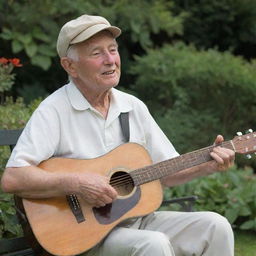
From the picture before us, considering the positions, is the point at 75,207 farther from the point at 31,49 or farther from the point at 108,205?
the point at 31,49

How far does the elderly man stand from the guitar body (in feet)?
0.16

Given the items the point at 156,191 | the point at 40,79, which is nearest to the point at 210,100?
the point at 40,79

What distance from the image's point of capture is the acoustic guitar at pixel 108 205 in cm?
330

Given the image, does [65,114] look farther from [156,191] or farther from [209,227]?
[209,227]

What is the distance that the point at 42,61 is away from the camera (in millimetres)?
7293

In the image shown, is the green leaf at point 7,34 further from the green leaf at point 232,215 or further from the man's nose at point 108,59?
the man's nose at point 108,59

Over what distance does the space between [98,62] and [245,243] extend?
242 centimetres

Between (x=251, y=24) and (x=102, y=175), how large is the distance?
22.2 feet

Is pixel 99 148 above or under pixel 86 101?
under

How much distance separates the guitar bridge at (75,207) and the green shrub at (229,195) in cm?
233

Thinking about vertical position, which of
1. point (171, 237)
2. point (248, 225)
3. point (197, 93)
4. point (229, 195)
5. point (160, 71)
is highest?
point (171, 237)

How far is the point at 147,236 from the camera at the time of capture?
10.7ft

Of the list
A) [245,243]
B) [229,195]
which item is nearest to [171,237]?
[245,243]

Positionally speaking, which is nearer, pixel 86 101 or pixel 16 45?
pixel 86 101
